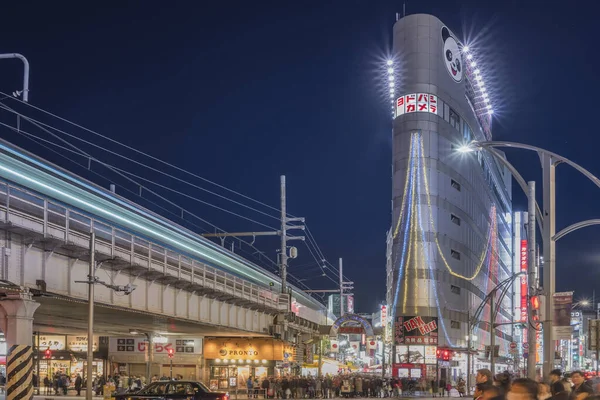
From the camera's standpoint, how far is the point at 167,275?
125 feet

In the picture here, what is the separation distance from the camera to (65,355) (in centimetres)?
6644

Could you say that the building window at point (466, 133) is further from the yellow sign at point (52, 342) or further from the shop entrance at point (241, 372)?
the yellow sign at point (52, 342)

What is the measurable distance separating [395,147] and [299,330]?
2375 centimetres

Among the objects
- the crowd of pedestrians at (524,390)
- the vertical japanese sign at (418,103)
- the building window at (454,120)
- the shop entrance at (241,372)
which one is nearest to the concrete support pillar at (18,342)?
the crowd of pedestrians at (524,390)

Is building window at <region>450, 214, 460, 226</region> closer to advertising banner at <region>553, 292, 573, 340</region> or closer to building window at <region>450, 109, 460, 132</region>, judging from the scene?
building window at <region>450, 109, 460, 132</region>

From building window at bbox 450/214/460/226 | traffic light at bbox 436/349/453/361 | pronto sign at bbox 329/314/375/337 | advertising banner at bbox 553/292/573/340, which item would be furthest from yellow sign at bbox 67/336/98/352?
advertising banner at bbox 553/292/573/340

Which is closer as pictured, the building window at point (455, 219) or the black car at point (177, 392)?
the black car at point (177, 392)

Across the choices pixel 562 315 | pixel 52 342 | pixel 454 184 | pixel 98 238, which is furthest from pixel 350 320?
pixel 562 315

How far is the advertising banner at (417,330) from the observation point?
279ft

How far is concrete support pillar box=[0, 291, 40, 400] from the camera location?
27.8m

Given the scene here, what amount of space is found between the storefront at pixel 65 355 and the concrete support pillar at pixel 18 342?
37496mm

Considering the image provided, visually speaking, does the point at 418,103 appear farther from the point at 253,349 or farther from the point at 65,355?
the point at 65,355

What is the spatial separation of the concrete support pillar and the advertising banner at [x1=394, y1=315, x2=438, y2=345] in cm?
6029

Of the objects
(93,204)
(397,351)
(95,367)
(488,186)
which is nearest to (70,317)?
(93,204)
